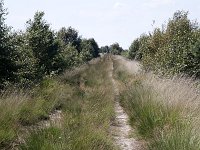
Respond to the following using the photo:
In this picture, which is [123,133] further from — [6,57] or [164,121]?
[6,57]

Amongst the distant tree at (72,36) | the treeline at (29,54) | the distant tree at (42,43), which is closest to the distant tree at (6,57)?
the treeline at (29,54)

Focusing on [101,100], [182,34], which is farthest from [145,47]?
[101,100]

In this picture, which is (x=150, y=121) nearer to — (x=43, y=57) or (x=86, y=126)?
(x=86, y=126)

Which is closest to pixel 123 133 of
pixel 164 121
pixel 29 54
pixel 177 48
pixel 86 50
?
pixel 164 121

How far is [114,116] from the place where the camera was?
12.4m

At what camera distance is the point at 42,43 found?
74.9 feet

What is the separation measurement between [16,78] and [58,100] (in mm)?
1951

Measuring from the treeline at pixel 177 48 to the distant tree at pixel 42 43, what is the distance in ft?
18.8

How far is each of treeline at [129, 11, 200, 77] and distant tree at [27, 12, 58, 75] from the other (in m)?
5.74

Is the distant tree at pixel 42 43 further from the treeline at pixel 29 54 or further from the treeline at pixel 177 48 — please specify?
the treeline at pixel 177 48

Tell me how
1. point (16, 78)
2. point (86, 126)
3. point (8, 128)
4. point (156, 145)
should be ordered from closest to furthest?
point (156, 145) < point (86, 126) < point (8, 128) < point (16, 78)

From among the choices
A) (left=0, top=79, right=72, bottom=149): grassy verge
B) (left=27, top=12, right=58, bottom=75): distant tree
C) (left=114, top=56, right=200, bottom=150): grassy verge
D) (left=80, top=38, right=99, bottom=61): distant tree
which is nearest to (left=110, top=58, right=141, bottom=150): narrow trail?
(left=114, top=56, right=200, bottom=150): grassy verge

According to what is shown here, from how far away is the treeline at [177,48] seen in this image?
16578mm

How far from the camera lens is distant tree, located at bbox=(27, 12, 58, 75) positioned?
2258cm
